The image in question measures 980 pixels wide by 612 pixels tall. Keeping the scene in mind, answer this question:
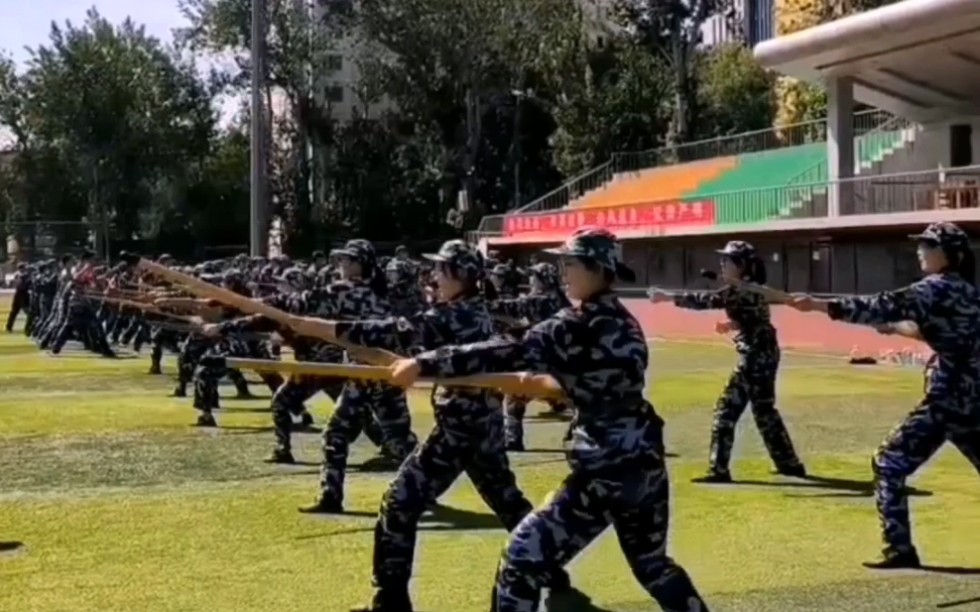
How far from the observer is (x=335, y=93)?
259 ft

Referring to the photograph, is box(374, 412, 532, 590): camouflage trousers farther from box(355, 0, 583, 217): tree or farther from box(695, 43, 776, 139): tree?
box(355, 0, 583, 217): tree

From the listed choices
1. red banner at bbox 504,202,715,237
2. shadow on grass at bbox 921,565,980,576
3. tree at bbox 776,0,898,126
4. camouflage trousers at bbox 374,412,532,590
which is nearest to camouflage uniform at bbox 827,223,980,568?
shadow on grass at bbox 921,565,980,576

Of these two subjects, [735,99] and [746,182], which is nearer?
[746,182]

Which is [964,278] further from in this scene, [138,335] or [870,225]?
[138,335]

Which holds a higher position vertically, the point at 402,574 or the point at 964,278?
the point at 964,278

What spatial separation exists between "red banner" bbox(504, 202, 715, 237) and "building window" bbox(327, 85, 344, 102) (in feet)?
82.2

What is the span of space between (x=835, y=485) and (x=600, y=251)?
7.61 m

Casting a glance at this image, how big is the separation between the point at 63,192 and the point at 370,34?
18708 millimetres

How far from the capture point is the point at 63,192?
79.8m

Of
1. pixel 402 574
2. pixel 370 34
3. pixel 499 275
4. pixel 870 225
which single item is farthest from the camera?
pixel 370 34

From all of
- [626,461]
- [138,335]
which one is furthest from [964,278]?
[138,335]

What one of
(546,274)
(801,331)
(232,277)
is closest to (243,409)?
(232,277)

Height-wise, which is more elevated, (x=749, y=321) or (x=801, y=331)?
(x=749, y=321)

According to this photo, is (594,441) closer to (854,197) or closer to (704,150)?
(854,197)
